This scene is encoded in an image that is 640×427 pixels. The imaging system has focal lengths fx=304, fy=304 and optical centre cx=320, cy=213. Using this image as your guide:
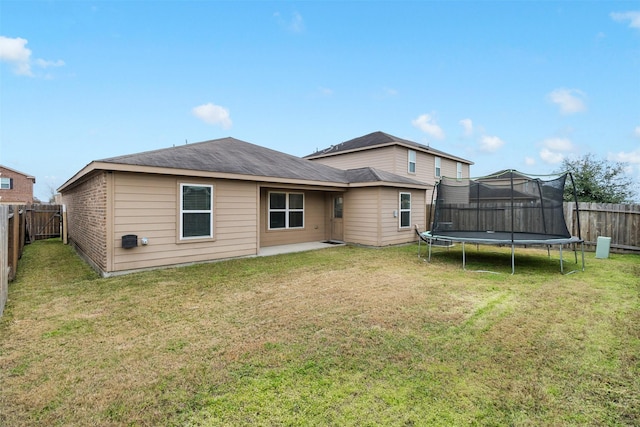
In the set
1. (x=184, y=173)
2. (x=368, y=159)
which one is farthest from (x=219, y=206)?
(x=368, y=159)

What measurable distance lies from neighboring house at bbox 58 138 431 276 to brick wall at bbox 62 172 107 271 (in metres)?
0.02

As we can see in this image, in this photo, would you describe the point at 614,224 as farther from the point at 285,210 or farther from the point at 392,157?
the point at 285,210

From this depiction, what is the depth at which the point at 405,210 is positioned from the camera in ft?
36.2

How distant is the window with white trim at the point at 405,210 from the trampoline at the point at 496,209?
143 centimetres

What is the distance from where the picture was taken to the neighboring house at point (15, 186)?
28.4 meters

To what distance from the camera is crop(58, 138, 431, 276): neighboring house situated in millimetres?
6133

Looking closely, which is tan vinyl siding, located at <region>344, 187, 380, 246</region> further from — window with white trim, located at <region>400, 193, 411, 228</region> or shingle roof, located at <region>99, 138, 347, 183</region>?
window with white trim, located at <region>400, 193, 411, 228</region>

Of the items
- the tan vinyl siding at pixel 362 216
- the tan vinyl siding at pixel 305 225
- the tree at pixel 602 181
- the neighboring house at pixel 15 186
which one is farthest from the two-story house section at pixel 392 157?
the neighboring house at pixel 15 186

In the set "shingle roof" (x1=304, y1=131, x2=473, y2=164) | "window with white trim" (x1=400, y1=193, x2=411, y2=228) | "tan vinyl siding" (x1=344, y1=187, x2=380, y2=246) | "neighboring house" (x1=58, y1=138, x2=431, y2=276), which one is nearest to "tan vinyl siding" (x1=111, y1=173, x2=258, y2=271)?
"neighboring house" (x1=58, y1=138, x2=431, y2=276)

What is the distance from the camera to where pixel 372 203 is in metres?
10.1

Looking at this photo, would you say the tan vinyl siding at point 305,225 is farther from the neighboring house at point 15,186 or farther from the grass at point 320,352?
the neighboring house at point 15,186

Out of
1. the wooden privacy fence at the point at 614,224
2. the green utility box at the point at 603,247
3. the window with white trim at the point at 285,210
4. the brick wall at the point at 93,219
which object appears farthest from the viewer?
the window with white trim at the point at 285,210

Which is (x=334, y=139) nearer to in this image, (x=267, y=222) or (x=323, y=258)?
(x=267, y=222)

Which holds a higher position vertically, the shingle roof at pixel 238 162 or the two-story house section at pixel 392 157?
the two-story house section at pixel 392 157
